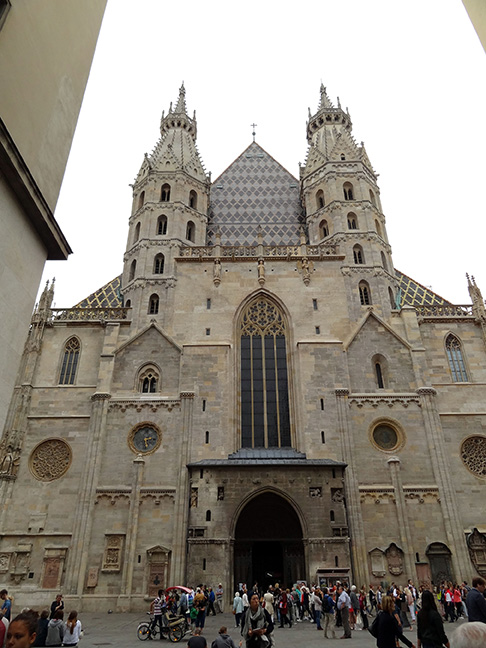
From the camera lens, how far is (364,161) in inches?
1190

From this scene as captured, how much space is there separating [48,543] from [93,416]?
5451 mm

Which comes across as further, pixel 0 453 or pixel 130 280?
pixel 130 280

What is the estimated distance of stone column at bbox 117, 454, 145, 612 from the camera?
18469 mm

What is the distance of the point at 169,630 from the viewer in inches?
481

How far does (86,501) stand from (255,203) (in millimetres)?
21310

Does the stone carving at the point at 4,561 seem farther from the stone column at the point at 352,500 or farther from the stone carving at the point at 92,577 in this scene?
the stone column at the point at 352,500

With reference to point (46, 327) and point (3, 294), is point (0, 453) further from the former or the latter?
point (3, 294)

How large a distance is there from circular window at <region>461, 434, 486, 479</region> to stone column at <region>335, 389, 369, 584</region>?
5.26 meters

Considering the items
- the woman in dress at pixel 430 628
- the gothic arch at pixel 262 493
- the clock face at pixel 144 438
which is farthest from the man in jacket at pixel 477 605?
the clock face at pixel 144 438

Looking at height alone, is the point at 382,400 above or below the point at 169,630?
above

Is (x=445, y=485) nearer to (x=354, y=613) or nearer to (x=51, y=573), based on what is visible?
(x=354, y=613)

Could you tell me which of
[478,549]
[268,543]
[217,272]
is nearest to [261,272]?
[217,272]

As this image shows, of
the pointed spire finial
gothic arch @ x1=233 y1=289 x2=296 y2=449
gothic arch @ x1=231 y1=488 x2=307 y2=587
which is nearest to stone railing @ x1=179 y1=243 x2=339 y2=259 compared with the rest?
gothic arch @ x1=233 y1=289 x2=296 y2=449

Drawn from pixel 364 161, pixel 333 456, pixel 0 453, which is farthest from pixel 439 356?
pixel 0 453
